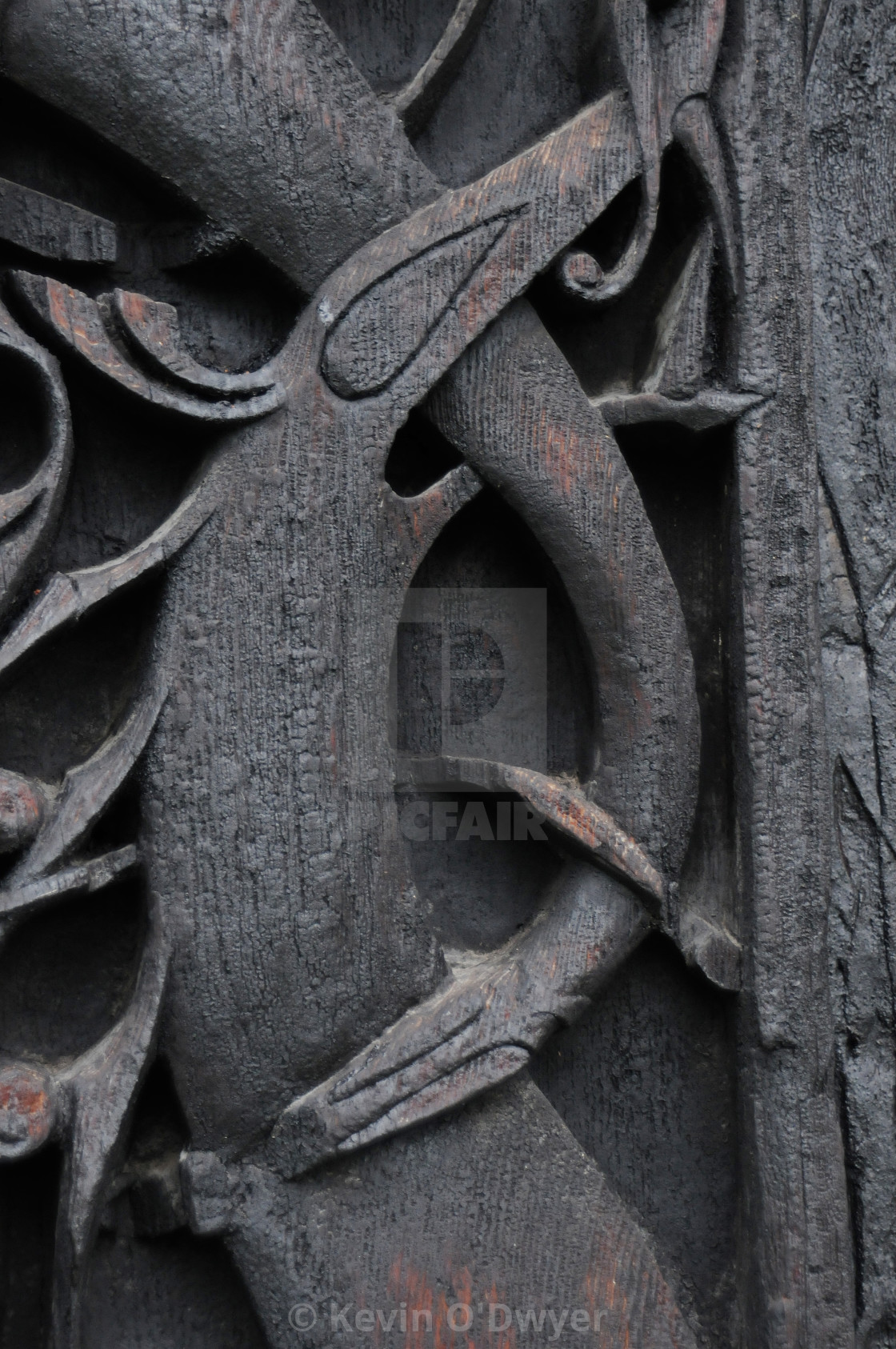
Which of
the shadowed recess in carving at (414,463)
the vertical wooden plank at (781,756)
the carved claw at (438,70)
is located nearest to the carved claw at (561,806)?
the vertical wooden plank at (781,756)

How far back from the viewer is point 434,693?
104cm

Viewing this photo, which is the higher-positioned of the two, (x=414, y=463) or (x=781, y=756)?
(x=414, y=463)

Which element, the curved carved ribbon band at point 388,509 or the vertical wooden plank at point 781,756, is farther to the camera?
the vertical wooden plank at point 781,756

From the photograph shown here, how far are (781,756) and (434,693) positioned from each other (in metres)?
0.33

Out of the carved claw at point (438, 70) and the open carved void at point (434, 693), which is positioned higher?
the carved claw at point (438, 70)

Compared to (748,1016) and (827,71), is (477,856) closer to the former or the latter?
(748,1016)

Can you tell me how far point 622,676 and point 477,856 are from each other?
0.21 meters

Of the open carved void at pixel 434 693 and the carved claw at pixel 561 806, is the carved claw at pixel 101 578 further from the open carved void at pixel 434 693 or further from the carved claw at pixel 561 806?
the carved claw at pixel 561 806

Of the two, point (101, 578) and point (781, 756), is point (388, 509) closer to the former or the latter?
point (101, 578)

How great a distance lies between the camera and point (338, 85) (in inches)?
37.7

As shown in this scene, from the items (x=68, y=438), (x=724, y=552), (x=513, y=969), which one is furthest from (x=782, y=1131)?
(x=68, y=438)

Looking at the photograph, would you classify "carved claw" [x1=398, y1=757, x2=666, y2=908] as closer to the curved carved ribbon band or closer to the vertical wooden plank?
the curved carved ribbon band

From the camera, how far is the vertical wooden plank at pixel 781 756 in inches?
39.0

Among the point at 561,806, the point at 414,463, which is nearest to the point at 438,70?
the point at 414,463
